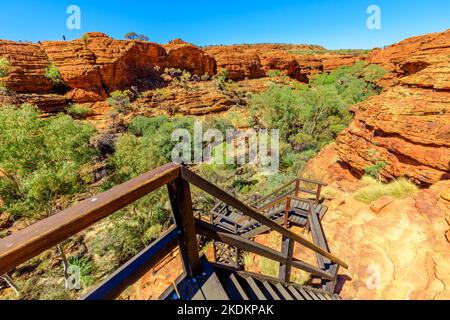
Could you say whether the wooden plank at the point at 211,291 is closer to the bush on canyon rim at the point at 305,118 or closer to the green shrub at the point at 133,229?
the green shrub at the point at 133,229

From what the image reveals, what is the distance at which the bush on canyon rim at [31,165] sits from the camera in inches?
246

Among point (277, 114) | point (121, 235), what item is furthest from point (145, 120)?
point (121, 235)

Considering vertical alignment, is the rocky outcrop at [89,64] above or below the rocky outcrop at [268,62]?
below

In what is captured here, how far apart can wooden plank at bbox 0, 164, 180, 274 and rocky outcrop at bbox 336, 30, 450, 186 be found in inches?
292

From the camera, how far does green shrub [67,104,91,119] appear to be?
790 inches

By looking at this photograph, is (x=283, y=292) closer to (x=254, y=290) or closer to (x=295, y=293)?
(x=295, y=293)

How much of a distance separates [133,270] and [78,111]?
24.9m

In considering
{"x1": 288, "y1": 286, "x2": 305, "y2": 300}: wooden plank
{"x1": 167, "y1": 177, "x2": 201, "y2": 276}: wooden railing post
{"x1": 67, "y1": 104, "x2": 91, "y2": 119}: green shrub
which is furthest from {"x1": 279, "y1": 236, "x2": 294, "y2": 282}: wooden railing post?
{"x1": 67, "y1": 104, "x2": 91, "y2": 119}: green shrub

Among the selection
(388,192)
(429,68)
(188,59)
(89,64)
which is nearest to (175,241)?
(388,192)

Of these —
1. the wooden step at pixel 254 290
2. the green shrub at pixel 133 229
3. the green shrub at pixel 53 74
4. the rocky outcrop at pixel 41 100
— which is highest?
the green shrub at pixel 53 74

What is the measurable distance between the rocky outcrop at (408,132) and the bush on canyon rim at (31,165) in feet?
36.0

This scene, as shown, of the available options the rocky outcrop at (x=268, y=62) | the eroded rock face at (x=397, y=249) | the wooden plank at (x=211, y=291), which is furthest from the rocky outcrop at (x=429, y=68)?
the rocky outcrop at (x=268, y=62)

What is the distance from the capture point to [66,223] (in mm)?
703
